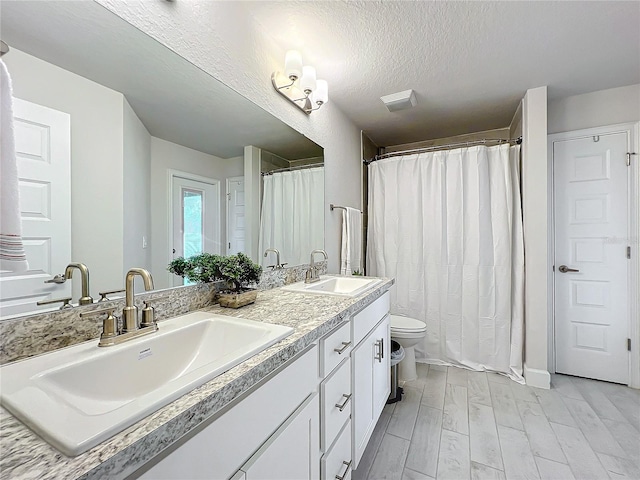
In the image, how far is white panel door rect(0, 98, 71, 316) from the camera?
2.30ft

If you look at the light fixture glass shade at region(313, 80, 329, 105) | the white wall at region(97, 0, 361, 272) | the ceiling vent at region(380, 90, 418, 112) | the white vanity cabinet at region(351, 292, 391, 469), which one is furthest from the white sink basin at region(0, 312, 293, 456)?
the ceiling vent at region(380, 90, 418, 112)

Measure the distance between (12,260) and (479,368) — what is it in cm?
296

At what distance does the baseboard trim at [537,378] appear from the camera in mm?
2188

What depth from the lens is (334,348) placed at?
43.4 inches

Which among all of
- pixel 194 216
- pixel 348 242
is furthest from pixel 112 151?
pixel 348 242

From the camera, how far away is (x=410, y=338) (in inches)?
86.4

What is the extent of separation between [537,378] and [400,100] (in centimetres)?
241

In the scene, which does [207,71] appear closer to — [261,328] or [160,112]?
[160,112]

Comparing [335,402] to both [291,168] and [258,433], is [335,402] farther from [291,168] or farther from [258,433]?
[291,168]

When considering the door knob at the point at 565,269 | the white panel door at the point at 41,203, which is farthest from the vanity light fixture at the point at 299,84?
the door knob at the point at 565,269

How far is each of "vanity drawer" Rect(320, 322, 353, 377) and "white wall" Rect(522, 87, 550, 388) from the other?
1.81m

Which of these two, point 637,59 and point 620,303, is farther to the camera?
point 620,303

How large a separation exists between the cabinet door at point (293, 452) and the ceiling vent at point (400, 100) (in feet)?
7.16

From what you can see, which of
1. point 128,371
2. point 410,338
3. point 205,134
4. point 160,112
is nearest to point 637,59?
point 410,338
